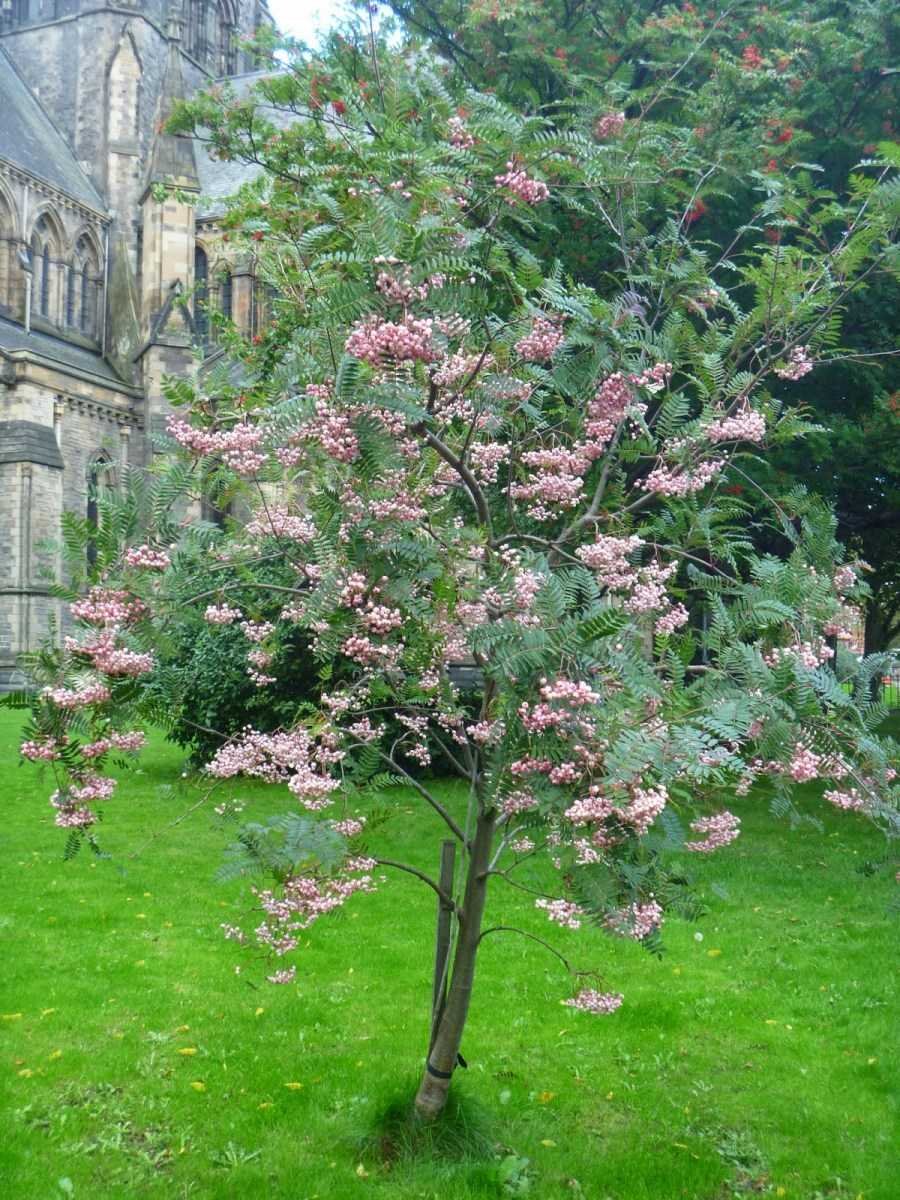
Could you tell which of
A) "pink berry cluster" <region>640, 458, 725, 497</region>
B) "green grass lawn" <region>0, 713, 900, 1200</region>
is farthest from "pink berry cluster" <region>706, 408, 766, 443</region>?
"green grass lawn" <region>0, 713, 900, 1200</region>

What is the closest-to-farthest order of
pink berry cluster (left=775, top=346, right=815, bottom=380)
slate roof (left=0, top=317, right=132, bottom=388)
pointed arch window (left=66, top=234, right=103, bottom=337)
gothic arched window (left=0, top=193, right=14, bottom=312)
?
pink berry cluster (left=775, top=346, right=815, bottom=380), slate roof (left=0, top=317, right=132, bottom=388), gothic arched window (left=0, top=193, right=14, bottom=312), pointed arch window (left=66, top=234, right=103, bottom=337)

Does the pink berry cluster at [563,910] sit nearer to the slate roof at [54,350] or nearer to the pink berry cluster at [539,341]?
the pink berry cluster at [539,341]

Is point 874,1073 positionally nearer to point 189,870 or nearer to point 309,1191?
point 309,1191

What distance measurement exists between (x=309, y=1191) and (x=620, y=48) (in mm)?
11606

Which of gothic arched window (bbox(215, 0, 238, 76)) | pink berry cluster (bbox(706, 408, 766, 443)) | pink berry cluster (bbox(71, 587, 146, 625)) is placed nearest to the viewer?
pink berry cluster (bbox(71, 587, 146, 625))

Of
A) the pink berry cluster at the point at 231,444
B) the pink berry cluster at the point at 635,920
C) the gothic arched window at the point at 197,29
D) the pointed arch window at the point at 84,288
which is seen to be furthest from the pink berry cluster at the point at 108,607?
the gothic arched window at the point at 197,29

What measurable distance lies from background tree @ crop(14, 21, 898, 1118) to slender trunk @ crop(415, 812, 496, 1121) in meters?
0.01

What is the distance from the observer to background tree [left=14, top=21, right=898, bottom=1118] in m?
3.31

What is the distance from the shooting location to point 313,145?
23.7 ft

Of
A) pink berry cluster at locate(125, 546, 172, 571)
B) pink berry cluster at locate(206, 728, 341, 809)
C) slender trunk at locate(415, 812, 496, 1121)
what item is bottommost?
slender trunk at locate(415, 812, 496, 1121)

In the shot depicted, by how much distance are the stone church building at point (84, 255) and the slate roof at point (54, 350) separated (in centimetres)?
A: 9

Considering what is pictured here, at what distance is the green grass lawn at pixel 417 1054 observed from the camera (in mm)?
4406

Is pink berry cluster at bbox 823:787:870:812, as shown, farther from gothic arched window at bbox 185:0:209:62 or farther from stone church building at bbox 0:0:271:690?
gothic arched window at bbox 185:0:209:62

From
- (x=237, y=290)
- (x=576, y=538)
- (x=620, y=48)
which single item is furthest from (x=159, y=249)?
(x=576, y=538)
